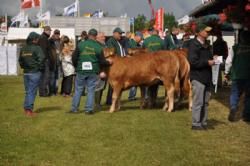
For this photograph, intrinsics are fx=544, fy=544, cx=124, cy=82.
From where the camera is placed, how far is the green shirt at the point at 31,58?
12031 mm

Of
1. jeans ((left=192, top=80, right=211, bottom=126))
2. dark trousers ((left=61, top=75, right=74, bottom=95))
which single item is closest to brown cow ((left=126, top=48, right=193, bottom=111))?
jeans ((left=192, top=80, right=211, bottom=126))

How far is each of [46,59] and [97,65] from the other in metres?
4.59

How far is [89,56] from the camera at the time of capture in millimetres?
12227

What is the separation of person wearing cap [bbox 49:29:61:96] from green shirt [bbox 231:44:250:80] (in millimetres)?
7126

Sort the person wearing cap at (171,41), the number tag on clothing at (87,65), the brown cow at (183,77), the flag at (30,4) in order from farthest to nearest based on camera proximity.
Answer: the flag at (30,4)
the person wearing cap at (171,41)
the brown cow at (183,77)
the number tag on clothing at (87,65)

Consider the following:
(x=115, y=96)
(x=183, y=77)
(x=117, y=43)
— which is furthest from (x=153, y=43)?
(x=115, y=96)

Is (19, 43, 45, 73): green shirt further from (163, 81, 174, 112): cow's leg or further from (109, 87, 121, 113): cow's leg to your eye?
(163, 81, 174, 112): cow's leg

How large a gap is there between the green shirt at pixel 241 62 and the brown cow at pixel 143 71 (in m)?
1.75

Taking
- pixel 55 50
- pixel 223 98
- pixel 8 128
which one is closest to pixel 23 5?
pixel 55 50

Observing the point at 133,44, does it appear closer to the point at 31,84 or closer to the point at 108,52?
the point at 108,52

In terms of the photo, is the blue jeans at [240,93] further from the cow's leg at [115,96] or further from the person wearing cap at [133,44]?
the person wearing cap at [133,44]

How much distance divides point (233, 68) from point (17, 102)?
22.1 feet

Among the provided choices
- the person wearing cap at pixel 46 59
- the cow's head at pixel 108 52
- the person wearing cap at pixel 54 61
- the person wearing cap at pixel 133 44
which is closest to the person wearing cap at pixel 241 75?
the cow's head at pixel 108 52

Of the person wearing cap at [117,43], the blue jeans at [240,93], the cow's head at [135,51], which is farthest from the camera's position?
the person wearing cap at [117,43]
